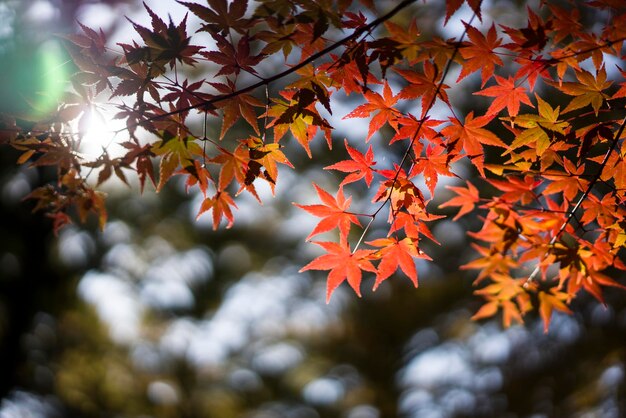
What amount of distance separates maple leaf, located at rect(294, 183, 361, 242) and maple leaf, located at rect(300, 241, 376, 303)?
0.04m

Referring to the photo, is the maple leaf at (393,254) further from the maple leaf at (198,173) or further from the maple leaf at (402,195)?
the maple leaf at (198,173)

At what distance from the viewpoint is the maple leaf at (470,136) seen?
1268mm

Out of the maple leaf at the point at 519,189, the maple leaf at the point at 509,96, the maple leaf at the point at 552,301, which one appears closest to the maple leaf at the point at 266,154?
the maple leaf at the point at 509,96

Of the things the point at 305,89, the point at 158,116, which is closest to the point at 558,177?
the point at 305,89

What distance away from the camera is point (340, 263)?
4.59ft

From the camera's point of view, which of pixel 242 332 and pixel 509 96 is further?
pixel 242 332

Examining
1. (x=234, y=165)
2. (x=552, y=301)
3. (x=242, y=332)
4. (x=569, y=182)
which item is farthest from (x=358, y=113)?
(x=242, y=332)

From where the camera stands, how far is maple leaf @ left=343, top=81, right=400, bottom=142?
1.26 meters

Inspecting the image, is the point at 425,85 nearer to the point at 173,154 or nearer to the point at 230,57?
the point at 230,57

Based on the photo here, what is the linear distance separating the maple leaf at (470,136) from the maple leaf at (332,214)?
345mm

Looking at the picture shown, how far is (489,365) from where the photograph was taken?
6.21 meters

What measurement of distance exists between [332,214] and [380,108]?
349 mm

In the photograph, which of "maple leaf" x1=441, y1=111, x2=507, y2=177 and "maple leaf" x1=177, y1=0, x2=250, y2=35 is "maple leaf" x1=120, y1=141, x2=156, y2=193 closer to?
"maple leaf" x1=177, y1=0, x2=250, y2=35

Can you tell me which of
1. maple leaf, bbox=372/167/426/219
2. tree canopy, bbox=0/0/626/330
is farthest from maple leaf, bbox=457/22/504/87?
maple leaf, bbox=372/167/426/219
